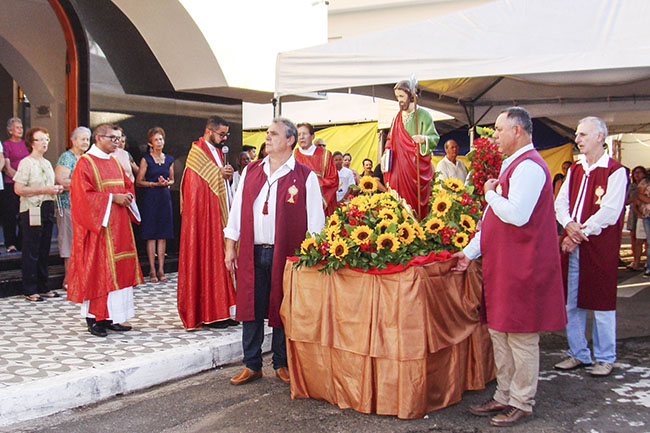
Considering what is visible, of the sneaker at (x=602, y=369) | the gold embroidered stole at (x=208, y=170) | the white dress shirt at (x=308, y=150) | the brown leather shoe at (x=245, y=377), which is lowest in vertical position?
the brown leather shoe at (x=245, y=377)

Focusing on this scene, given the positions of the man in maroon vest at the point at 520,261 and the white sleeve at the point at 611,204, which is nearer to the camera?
the man in maroon vest at the point at 520,261

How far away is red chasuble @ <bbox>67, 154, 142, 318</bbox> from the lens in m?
6.02

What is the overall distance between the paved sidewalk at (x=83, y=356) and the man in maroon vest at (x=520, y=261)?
8.65 feet

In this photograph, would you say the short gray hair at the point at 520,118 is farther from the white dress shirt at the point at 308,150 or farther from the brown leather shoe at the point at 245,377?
the white dress shirt at the point at 308,150

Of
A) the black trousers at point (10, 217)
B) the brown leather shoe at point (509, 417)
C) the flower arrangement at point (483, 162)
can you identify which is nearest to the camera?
the brown leather shoe at point (509, 417)

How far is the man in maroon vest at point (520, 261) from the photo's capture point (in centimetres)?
407

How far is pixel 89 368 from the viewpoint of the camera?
16.8ft

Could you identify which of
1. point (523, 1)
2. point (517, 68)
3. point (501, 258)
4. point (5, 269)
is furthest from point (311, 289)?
point (5, 269)

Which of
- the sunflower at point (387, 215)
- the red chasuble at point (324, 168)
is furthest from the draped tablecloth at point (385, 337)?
the red chasuble at point (324, 168)

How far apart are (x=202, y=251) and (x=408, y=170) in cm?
211

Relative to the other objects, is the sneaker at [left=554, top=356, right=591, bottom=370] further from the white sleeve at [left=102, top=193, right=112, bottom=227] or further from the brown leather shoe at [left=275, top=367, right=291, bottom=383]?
the white sleeve at [left=102, top=193, right=112, bottom=227]

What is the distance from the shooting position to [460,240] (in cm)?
476

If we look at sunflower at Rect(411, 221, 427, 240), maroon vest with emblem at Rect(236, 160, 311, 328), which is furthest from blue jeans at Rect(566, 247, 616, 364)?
maroon vest with emblem at Rect(236, 160, 311, 328)

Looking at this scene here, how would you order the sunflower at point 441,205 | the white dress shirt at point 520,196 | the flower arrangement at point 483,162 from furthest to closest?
the flower arrangement at point 483,162 → the sunflower at point 441,205 → the white dress shirt at point 520,196
